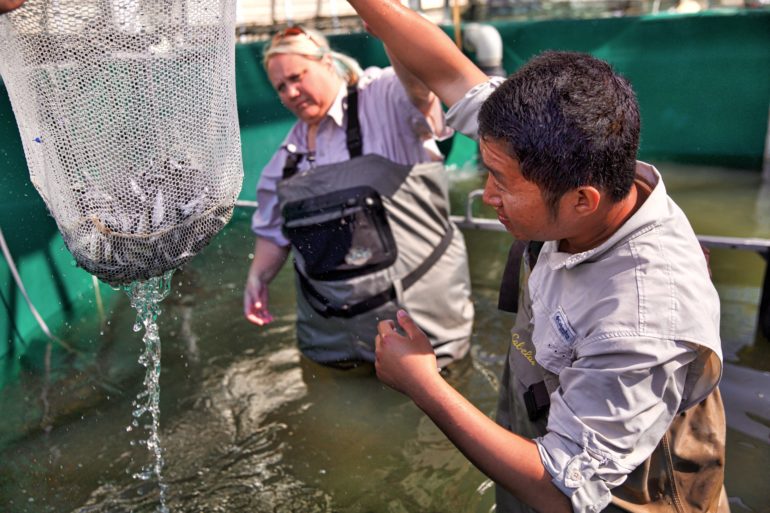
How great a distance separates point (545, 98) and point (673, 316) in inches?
19.7

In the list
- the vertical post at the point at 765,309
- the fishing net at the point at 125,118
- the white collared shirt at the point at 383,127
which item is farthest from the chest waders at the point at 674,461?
the vertical post at the point at 765,309

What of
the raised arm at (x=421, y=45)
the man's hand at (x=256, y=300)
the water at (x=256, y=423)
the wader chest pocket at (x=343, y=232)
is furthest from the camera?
the man's hand at (x=256, y=300)

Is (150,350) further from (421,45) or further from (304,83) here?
(421,45)

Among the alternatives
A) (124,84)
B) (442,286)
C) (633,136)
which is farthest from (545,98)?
(442,286)

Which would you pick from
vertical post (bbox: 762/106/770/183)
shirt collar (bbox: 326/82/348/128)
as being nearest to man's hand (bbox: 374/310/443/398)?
shirt collar (bbox: 326/82/348/128)

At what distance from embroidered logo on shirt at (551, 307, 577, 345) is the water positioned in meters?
1.46

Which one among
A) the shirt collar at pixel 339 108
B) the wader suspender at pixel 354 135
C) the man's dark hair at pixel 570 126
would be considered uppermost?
the man's dark hair at pixel 570 126

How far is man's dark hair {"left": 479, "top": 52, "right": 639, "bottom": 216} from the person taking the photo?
4.62 feet

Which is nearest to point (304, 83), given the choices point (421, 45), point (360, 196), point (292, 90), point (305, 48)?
point (292, 90)

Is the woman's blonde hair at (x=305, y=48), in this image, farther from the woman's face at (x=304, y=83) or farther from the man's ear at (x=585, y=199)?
the man's ear at (x=585, y=199)

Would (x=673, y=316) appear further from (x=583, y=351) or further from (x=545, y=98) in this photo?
(x=545, y=98)

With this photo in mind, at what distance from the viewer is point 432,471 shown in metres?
3.06

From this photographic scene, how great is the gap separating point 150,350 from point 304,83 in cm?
138

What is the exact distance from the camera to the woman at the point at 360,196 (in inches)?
130
